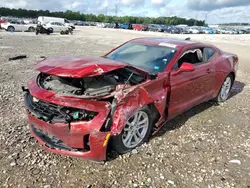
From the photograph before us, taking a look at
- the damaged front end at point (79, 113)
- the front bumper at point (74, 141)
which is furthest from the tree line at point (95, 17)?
the front bumper at point (74, 141)

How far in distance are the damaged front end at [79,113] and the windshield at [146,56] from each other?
926 mm

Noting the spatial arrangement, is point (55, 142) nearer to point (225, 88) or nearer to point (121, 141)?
point (121, 141)

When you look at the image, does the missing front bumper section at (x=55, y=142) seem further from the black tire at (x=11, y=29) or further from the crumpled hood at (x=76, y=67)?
the black tire at (x=11, y=29)

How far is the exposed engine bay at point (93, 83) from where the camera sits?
3.32 metres

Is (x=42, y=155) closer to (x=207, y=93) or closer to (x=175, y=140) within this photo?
(x=175, y=140)

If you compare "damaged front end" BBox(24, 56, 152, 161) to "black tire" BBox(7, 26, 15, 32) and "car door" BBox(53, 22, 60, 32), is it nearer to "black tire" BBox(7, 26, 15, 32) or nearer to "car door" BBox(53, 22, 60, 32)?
"car door" BBox(53, 22, 60, 32)

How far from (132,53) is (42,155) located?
2.41 metres

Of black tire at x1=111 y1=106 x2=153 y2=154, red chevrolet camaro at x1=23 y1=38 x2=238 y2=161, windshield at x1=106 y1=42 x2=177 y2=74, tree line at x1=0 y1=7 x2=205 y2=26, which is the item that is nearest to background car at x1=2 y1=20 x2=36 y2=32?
windshield at x1=106 y1=42 x2=177 y2=74

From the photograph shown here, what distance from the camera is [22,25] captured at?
108ft

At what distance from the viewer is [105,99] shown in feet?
10.7

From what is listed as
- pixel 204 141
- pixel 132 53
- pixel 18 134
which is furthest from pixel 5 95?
pixel 204 141

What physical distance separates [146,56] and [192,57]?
0.99 m

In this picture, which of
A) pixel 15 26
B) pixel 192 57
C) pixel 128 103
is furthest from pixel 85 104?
pixel 15 26

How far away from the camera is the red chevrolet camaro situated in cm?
313
